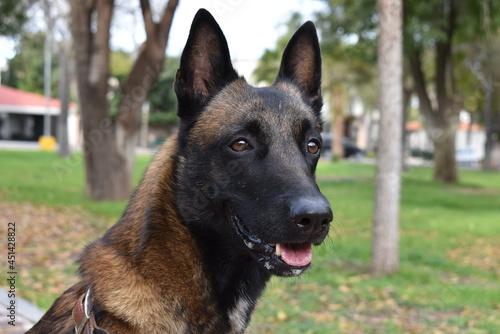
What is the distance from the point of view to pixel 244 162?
2713mm

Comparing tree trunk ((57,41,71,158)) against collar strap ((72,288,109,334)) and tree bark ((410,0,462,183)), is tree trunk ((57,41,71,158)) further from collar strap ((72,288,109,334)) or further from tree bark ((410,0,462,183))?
collar strap ((72,288,109,334))

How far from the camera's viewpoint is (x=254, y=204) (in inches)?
104

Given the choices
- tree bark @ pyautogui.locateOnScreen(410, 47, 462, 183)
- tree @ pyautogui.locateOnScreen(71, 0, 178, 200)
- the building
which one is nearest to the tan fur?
tree @ pyautogui.locateOnScreen(71, 0, 178, 200)

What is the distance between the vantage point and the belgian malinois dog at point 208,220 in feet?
8.22

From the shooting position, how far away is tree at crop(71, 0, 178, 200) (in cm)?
1283

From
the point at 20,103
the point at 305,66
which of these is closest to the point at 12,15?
the point at 305,66

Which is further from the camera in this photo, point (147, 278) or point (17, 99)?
point (17, 99)

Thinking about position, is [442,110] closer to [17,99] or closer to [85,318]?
[85,318]

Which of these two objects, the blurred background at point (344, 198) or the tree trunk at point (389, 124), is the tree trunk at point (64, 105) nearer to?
the blurred background at point (344, 198)

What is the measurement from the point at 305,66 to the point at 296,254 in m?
1.22

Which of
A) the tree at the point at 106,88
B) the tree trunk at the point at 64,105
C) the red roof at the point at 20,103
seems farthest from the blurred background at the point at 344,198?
the red roof at the point at 20,103

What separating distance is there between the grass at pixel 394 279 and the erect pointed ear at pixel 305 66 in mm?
883

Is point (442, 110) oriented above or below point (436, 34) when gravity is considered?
below

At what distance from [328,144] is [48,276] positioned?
157 ft
